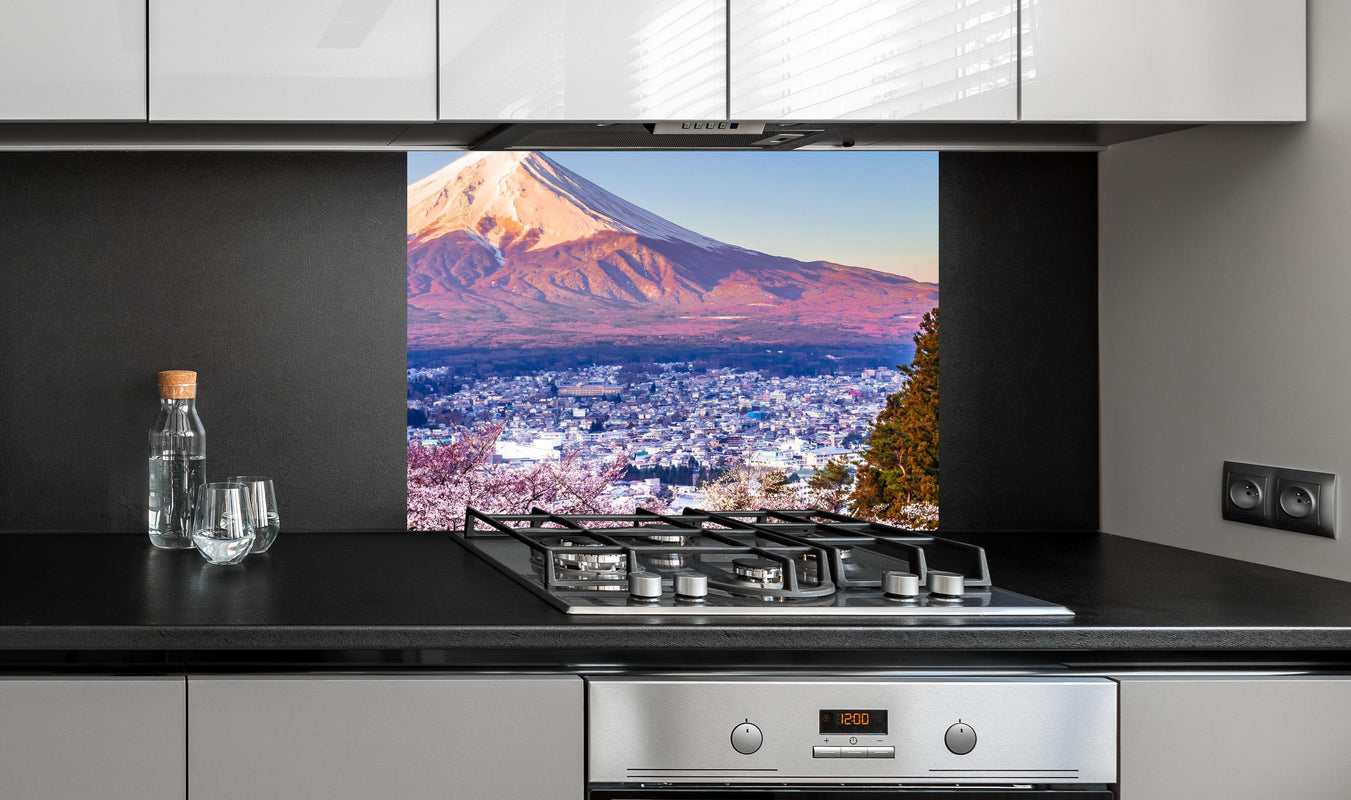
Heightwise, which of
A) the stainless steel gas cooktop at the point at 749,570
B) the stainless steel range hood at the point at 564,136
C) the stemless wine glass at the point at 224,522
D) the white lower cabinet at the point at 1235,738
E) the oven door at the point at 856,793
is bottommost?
the oven door at the point at 856,793

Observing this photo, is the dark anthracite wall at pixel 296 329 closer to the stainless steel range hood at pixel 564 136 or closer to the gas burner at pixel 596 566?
the stainless steel range hood at pixel 564 136

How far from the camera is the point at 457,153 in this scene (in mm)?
2086

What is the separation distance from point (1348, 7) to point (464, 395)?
162 centimetres

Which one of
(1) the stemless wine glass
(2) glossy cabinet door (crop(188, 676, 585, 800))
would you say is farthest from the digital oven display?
(1) the stemless wine glass

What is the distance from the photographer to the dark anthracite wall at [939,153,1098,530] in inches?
84.0

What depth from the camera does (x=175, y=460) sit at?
6.23 ft

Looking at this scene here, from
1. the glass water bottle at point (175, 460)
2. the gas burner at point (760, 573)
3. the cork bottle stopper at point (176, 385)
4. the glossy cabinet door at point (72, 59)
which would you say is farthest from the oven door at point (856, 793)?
the glossy cabinet door at point (72, 59)

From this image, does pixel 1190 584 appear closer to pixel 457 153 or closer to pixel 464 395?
pixel 464 395

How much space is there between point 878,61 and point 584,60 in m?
0.46

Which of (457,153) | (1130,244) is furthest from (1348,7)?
(457,153)

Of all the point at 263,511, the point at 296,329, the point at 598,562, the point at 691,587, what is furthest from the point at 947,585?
the point at 296,329

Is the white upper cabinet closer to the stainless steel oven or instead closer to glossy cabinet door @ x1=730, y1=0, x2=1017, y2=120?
glossy cabinet door @ x1=730, y1=0, x2=1017, y2=120

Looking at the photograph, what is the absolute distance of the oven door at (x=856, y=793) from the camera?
1.29 meters

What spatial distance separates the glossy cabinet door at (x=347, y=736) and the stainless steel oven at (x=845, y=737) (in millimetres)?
135
